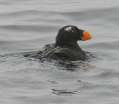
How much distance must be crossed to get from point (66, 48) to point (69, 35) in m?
0.62

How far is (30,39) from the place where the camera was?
17672 mm

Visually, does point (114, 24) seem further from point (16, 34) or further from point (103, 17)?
point (16, 34)

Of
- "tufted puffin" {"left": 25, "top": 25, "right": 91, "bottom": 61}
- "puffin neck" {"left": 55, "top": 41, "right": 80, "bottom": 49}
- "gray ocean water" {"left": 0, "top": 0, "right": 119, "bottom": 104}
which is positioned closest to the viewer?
"gray ocean water" {"left": 0, "top": 0, "right": 119, "bottom": 104}

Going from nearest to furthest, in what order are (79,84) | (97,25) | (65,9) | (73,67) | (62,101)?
(62,101) < (79,84) < (73,67) < (97,25) < (65,9)

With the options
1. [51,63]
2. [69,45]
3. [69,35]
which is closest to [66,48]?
[69,45]

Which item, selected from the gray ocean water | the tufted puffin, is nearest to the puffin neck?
the tufted puffin

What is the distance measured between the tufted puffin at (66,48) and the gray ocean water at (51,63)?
0.74 feet

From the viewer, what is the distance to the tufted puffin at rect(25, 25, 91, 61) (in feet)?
48.1

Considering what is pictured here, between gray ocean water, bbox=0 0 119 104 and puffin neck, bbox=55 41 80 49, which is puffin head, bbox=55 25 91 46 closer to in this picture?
puffin neck, bbox=55 41 80 49

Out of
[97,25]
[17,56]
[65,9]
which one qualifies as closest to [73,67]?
[17,56]

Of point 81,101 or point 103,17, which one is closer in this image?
point 81,101

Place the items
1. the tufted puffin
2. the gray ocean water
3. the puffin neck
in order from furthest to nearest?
1. the puffin neck
2. the tufted puffin
3. the gray ocean water

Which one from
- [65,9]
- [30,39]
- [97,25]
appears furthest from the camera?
[65,9]

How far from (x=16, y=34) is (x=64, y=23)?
5.85ft
